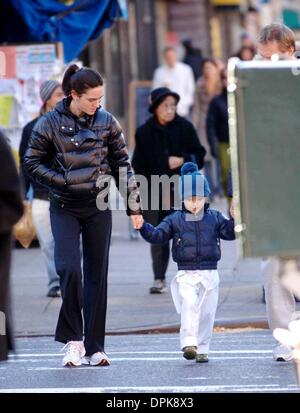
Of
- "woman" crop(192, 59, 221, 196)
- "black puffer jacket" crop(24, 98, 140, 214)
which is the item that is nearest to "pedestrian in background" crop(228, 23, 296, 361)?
"black puffer jacket" crop(24, 98, 140, 214)

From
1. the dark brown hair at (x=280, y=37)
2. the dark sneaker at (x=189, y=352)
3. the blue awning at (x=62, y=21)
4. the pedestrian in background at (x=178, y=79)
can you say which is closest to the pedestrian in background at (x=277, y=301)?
the dark brown hair at (x=280, y=37)

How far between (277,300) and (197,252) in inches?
26.6

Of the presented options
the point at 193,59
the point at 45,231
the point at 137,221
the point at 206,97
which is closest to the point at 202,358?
the point at 137,221

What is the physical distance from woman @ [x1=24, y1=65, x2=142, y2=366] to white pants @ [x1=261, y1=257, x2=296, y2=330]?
92 cm

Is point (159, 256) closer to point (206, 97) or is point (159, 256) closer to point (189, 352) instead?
point (189, 352)

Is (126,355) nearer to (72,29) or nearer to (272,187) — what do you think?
(272,187)

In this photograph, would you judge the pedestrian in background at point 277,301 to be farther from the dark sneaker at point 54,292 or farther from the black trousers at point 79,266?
the dark sneaker at point 54,292

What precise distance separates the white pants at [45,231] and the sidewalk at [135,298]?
0.22 metres

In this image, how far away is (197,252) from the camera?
995cm

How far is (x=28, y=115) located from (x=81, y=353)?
7.31 meters

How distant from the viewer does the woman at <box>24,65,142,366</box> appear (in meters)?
9.68

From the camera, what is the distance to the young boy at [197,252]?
9.91 meters
